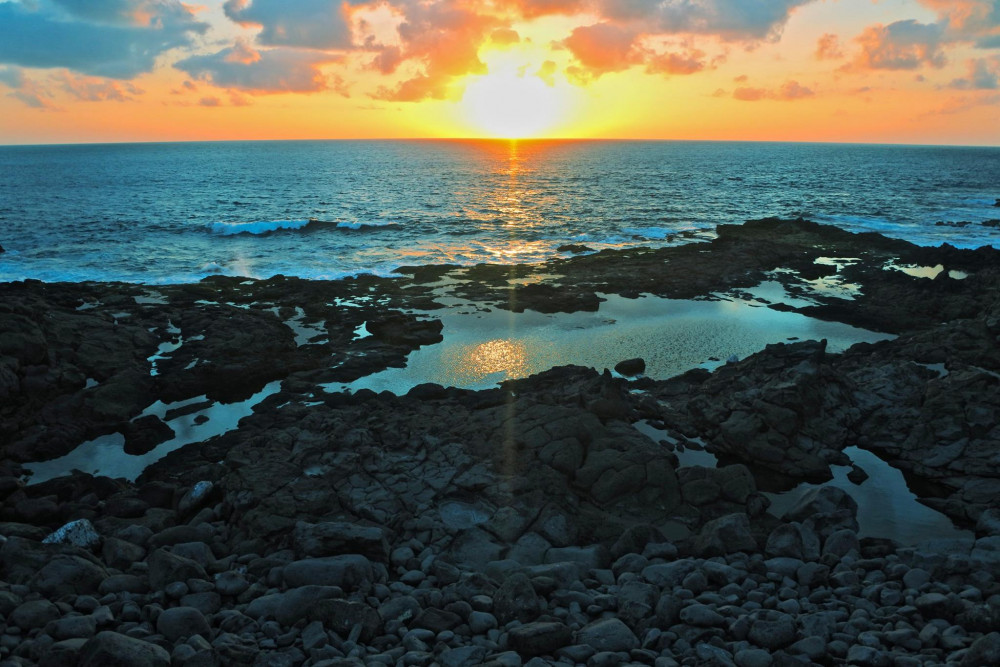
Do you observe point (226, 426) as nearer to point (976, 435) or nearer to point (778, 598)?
point (778, 598)

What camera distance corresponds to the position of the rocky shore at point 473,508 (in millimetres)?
8430

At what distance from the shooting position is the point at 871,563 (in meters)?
10.5

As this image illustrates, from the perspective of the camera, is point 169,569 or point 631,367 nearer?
point 169,569

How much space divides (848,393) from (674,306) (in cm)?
1228

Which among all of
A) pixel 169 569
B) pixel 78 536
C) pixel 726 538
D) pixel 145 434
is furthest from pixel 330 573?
pixel 145 434

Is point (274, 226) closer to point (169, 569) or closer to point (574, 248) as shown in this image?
point (574, 248)

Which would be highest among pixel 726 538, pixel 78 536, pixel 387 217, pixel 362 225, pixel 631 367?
pixel 387 217

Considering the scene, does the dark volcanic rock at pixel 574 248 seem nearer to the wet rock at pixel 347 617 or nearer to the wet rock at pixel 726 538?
the wet rock at pixel 726 538

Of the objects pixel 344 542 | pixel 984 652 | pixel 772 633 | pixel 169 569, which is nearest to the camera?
pixel 984 652

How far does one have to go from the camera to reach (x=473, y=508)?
40.7 ft

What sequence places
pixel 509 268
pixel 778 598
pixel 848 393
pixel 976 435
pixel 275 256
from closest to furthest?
pixel 778 598 → pixel 976 435 → pixel 848 393 → pixel 509 268 → pixel 275 256

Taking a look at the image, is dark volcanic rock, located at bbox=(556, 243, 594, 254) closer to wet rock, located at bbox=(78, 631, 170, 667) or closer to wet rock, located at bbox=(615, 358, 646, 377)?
wet rock, located at bbox=(615, 358, 646, 377)

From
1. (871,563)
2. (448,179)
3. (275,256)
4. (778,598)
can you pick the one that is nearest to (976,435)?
(871,563)

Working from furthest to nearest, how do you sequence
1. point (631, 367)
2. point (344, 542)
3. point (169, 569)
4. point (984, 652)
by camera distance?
point (631, 367), point (344, 542), point (169, 569), point (984, 652)
